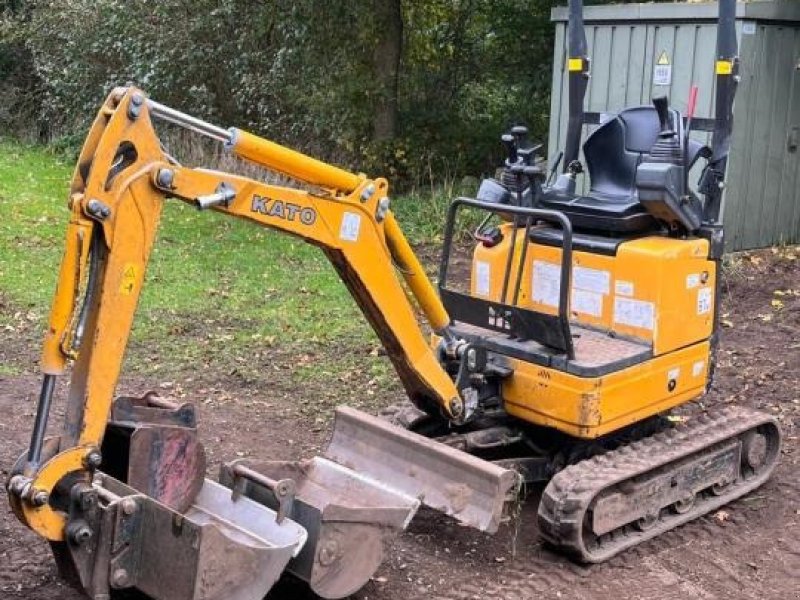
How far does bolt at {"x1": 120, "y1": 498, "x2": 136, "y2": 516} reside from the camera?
3.94 metres

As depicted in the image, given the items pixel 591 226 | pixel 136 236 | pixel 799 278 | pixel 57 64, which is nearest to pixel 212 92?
pixel 57 64

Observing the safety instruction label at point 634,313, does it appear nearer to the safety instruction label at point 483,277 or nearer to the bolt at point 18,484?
the safety instruction label at point 483,277

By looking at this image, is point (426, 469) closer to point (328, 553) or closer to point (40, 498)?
point (328, 553)

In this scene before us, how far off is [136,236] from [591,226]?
7.77 ft

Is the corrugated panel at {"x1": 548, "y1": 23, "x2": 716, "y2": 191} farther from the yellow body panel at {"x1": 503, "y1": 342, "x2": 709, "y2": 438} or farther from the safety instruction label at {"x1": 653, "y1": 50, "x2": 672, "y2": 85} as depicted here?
the yellow body panel at {"x1": 503, "y1": 342, "x2": 709, "y2": 438}

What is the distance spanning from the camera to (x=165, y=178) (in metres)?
4.05

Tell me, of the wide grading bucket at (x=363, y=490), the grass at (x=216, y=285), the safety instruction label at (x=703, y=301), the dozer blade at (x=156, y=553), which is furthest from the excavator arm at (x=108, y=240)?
the grass at (x=216, y=285)

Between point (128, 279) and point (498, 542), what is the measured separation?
219 cm

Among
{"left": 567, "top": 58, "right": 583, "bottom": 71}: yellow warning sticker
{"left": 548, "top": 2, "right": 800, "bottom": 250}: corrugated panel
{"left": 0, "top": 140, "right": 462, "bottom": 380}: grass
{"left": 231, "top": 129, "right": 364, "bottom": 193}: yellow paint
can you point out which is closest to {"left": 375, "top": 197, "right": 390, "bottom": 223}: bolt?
{"left": 231, "top": 129, "right": 364, "bottom": 193}: yellow paint

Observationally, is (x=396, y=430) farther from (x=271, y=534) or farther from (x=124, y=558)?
(x=124, y=558)

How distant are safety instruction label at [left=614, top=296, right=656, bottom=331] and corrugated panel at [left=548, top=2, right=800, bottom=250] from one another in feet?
14.8

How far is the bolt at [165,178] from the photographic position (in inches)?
159

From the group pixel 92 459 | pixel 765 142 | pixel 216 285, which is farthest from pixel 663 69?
pixel 92 459

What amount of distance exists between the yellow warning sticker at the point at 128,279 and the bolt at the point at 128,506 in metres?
0.73
